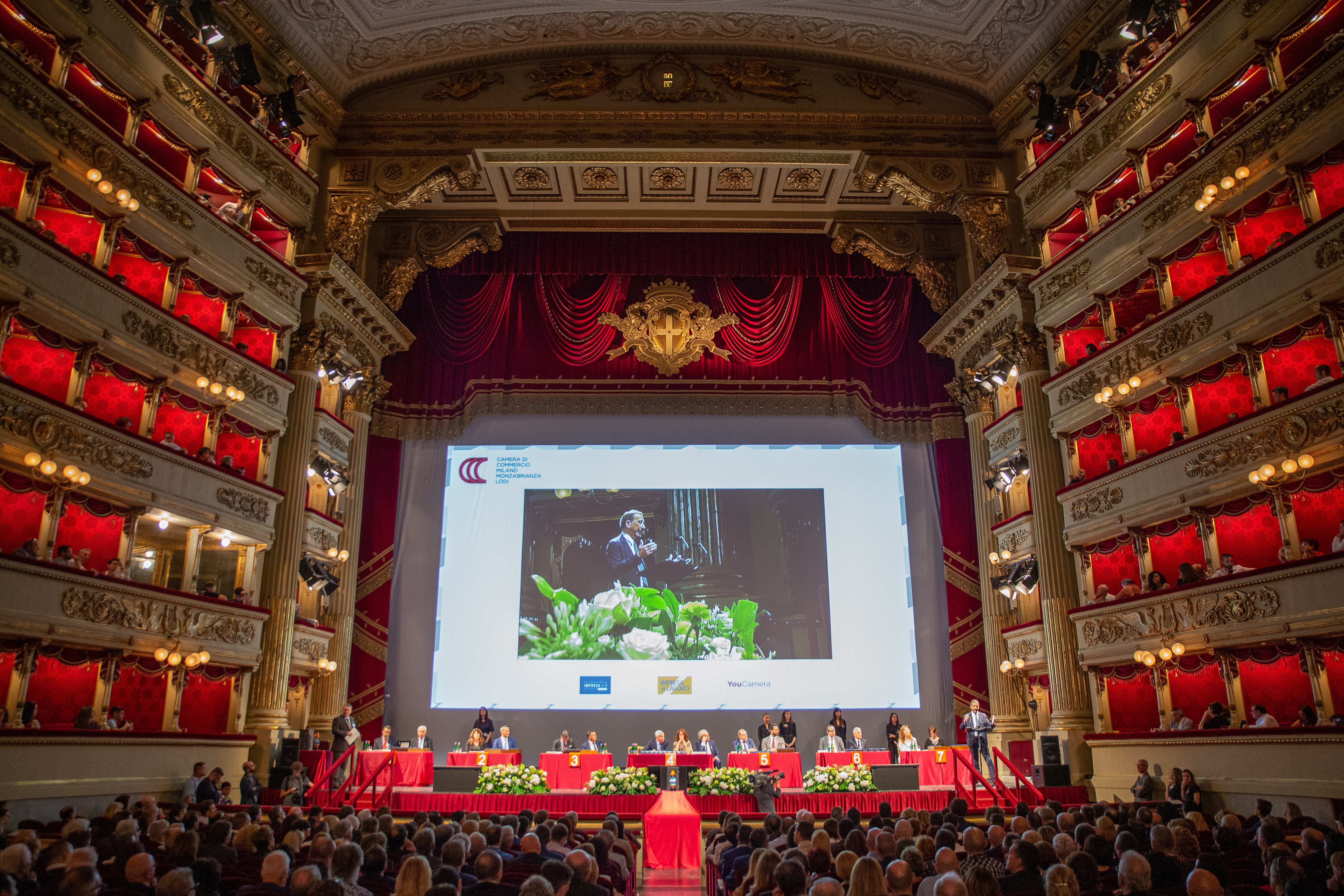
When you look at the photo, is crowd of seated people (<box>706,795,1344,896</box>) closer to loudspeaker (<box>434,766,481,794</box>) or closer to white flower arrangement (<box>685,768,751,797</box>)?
white flower arrangement (<box>685,768,751,797</box>)

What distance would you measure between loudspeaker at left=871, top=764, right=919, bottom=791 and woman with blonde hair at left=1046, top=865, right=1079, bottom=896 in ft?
32.2

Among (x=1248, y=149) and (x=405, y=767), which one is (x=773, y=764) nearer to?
(x=405, y=767)

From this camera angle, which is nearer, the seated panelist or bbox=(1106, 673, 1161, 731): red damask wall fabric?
bbox=(1106, 673, 1161, 731): red damask wall fabric

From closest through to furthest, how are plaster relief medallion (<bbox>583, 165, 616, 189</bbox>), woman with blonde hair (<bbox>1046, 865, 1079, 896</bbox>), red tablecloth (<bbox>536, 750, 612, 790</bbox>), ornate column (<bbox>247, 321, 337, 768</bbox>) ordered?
woman with blonde hair (<bbox>1046, 865, 1079, 896</bbox>) → ornate column (<bbox>247, 321, 337, 768</bbox>) → red tablecloth (<bbox>536, 750, 612, 790</bbox>) → plaster relief medallion (<bbox>583, 165, 616, 189</bbox>)

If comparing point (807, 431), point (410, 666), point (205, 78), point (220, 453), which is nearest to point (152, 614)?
point (220, 453)

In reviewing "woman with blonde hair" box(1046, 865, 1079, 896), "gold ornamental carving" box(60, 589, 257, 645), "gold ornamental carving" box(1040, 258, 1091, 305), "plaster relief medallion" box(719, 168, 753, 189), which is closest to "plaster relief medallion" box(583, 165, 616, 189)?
"plaster relief medallion" box(719, 168, 753, 189)

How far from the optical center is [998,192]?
59.9ft

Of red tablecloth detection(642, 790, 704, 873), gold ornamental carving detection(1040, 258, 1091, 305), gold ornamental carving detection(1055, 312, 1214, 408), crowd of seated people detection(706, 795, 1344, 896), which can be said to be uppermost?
gold ornamental carving detection(1040, 258, 1091, 305)

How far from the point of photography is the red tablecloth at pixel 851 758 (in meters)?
15.6

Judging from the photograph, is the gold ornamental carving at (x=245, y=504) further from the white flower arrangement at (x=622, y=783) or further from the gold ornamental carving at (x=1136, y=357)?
the gold ornamental carving at (x=1136, y=357)

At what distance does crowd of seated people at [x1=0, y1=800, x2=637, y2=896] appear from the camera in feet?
14.3

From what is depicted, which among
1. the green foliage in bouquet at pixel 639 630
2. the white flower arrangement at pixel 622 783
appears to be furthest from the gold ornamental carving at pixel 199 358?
the white flower arrangement at pixel 622 783

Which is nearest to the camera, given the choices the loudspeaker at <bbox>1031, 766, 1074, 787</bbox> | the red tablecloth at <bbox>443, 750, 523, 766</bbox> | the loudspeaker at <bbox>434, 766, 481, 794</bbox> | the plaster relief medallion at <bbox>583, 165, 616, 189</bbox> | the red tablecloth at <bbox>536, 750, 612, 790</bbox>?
the loudspeaker at <bbox>434, 766, 481, 794</bbox>

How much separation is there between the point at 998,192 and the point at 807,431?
6557 millimetres
